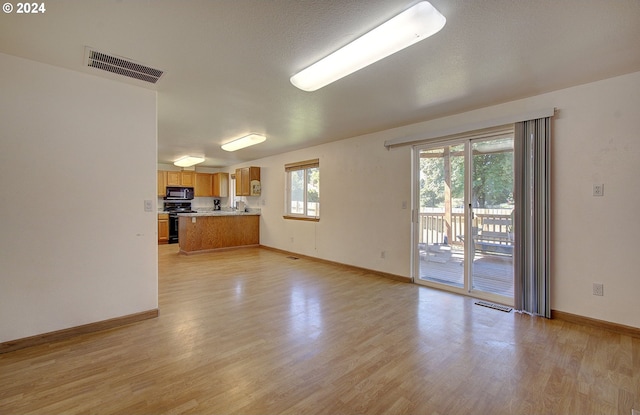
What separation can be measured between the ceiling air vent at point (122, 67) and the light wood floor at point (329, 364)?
2398mm

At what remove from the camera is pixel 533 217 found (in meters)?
3.06

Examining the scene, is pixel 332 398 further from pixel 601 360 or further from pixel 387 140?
pixel 387 140

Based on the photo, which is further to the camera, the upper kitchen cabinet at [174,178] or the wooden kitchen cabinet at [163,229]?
the upper kitchen cabinet at [174,178]

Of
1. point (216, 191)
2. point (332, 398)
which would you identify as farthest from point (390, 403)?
point (216, 191)

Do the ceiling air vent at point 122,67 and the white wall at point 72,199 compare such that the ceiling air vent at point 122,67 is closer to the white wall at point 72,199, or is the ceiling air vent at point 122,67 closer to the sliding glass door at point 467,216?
the white wall at point 72,199

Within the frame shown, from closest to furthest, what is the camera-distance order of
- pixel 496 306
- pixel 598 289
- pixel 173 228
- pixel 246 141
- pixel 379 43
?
pixel 379 43, pixel 598 289, pixel 496 306, pixel 246 141, pixel 173 228

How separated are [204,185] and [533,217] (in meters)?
8.53

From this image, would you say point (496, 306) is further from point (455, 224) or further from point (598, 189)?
point (598, 189)

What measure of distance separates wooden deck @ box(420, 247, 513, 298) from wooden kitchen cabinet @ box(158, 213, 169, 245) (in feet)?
22.9

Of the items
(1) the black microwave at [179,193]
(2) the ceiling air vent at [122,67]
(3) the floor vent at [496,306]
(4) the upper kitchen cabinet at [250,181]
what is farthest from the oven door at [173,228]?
(3) the floor vent at [496,306]

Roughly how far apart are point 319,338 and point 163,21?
2.68m

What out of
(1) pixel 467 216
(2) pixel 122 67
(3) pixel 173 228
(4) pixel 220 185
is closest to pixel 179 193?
(3) pixel 173 228

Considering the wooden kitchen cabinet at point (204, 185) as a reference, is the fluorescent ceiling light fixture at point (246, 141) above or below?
above

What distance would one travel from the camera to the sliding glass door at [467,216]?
11.3 feet
